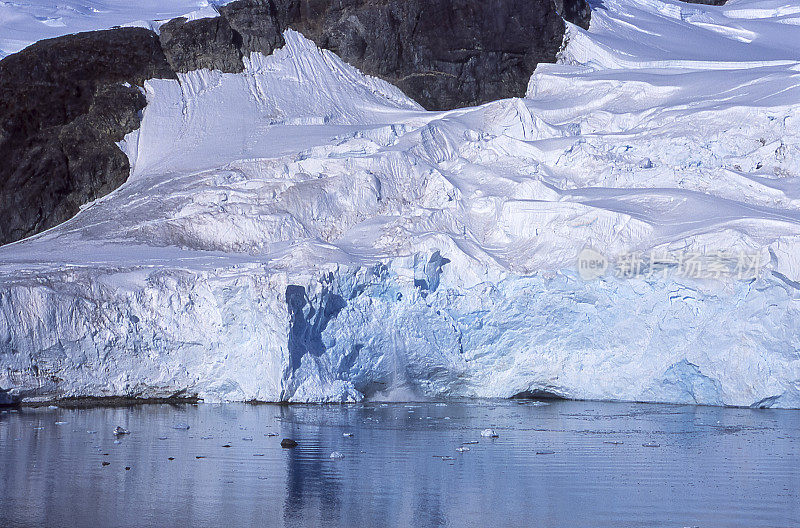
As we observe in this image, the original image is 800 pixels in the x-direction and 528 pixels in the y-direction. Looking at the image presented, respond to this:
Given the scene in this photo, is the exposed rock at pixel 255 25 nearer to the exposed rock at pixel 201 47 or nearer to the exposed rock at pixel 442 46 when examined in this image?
the exposed rock at pixel 442 46

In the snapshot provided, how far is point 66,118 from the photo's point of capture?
2675cm

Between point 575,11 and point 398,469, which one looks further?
point 575,11

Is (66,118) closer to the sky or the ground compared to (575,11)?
closer to the ground

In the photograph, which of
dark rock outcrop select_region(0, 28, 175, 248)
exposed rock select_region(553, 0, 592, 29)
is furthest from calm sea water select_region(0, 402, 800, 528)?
exposed rock select_region(553, 0, 592, 29)

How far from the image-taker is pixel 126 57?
92.2ft

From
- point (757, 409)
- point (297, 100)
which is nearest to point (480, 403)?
point (757, 409)

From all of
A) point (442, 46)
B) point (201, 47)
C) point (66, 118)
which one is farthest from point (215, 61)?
point (442, 46)

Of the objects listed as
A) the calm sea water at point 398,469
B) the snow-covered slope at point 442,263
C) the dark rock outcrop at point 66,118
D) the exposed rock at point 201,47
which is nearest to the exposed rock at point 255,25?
the exposed rock at point 201,47

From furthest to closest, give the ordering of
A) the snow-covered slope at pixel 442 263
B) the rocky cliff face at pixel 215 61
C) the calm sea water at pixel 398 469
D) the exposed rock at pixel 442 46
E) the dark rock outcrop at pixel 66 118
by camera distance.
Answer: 1. the exposed rock at pixel 442 46
2. the rocky cliff face at pixel 215 61
3. the dark rock outcrop at pixel 66 118
4. the snow-covered slope at pixel 442 263
5. the calm sea water at pixel 398 469

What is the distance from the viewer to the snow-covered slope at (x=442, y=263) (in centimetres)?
1781

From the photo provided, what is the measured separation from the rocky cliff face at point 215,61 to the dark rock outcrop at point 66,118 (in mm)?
28

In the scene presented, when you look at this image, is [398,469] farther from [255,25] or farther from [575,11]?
[575,11]

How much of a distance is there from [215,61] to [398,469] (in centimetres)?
1995

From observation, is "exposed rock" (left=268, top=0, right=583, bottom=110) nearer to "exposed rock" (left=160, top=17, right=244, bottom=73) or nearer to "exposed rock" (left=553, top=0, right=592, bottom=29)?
"exposed rock" (left=553, top=0, right=592, bottom=29)
